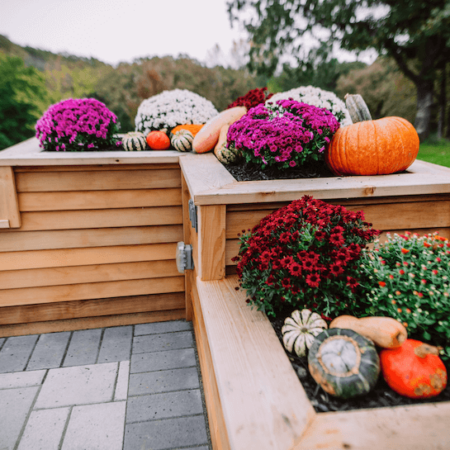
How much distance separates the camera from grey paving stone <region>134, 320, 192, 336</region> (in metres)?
2.33

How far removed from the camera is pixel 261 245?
117 centimetres

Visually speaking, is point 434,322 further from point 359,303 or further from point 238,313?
point 238,313

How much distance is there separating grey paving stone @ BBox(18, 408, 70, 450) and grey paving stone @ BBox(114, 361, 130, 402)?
25cm

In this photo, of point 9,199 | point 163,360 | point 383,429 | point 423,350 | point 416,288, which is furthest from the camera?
point 163,360

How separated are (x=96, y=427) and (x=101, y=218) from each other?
1151mm

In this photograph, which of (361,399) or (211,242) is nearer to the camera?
(361,399)

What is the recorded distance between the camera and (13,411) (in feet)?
5.52

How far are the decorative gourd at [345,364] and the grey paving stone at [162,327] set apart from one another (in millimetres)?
1642

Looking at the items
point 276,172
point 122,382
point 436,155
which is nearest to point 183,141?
point 276,172

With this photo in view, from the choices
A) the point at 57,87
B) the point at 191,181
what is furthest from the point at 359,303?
the point at 57,87

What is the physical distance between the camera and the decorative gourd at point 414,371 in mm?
801

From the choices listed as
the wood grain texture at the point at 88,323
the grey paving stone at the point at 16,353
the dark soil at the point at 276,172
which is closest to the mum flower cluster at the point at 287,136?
the dark soil at the point at 276,172

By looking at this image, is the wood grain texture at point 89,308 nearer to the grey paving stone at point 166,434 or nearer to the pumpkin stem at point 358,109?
the grey paving stone at point 166,434

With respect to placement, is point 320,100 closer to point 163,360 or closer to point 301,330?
point 301,330
